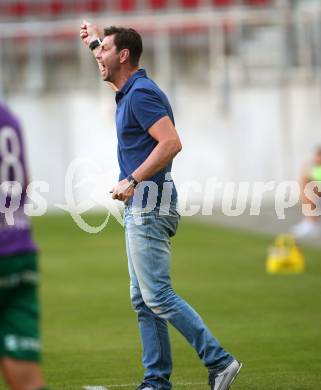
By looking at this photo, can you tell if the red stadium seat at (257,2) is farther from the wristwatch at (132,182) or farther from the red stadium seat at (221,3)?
the wristwatch at (132,182)

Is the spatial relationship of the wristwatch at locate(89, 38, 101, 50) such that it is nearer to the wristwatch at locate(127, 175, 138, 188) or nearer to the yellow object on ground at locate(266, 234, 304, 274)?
the wristwatch at locate(127, 175, 138, 188)

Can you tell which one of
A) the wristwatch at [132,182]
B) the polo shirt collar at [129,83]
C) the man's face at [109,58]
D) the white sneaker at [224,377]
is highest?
the man's face at [109,58]

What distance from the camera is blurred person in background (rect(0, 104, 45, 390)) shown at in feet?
19.3

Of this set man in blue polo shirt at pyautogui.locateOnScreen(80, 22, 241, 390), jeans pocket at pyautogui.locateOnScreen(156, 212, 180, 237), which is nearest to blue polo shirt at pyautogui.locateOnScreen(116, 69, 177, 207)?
man in blue polo shirt at pyautogui.locateOnScreen(80, 22, 241, 390)

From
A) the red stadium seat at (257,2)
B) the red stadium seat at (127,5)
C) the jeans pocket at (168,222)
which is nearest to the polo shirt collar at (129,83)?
the jeans pocket at (168,222)

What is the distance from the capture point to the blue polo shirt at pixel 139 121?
26.6ft

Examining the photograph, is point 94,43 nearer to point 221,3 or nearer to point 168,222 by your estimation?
point 168,222

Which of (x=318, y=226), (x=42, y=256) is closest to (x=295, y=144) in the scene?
(x=318, y=226)

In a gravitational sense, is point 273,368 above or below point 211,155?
above

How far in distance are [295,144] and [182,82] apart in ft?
12.6

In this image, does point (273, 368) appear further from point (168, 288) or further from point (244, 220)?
point (244, 220)

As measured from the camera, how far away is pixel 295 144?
35.3 metres

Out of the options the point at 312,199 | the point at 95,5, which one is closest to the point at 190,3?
the point at 95,5

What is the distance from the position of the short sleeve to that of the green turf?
2.08 meters
